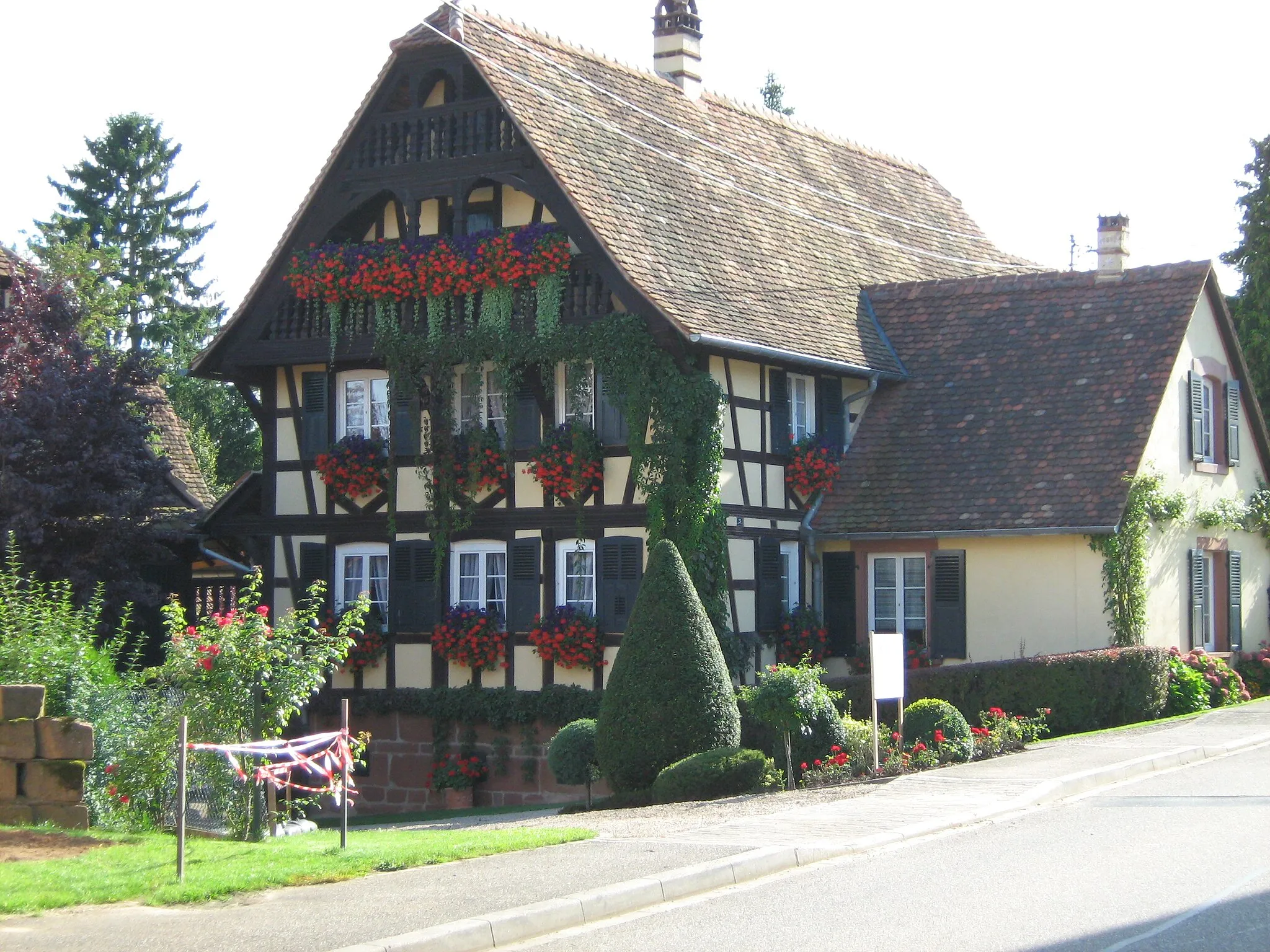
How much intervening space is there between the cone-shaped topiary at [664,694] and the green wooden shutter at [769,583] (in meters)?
4.91

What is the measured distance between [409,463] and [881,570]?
23.9 ft

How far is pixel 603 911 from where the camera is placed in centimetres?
1031

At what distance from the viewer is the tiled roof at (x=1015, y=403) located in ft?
80.1

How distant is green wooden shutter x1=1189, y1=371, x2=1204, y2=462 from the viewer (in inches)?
1048

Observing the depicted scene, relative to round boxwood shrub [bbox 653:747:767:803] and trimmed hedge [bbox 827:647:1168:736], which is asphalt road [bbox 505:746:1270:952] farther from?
trimmed hedge [bbox 827:647:1168:736]

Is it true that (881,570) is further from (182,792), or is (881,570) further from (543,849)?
(182,792)

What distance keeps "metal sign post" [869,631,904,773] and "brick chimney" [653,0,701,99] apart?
49.0 feet

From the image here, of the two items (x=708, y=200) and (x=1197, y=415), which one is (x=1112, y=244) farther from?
(x=708, y=200)

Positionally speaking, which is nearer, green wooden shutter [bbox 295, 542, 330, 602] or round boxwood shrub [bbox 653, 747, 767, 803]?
round boxwood shrub [bbox 653, 747, 767, 803]

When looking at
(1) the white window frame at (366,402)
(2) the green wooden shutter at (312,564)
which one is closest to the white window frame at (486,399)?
(1) the white window frame at (366,402)

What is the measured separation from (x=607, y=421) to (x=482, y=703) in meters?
4.38

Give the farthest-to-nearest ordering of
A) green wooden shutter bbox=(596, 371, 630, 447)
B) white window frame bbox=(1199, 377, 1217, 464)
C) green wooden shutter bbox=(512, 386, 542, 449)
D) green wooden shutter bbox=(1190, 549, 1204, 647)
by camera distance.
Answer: white window frame bbox=(1199, 377, 1217, 464) < green wooden shutter bbox=(1190, 549, 1204, 647) < green wooden shutter bbox=(512, 386, 542, 449) < green wooden shutter bbox=(596, 371, 630, 447)

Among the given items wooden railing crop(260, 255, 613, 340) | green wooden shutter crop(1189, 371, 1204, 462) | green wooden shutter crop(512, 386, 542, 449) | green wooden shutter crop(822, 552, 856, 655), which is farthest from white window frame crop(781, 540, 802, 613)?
green wooden shutter crop(1189, 371, 1204, 462)

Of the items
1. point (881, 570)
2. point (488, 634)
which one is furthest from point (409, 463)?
point (881, 570)
